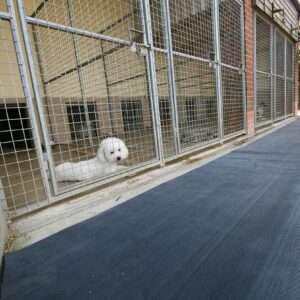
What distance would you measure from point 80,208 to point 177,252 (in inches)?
29.0

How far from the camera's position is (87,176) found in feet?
6.48

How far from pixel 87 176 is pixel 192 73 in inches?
83.2

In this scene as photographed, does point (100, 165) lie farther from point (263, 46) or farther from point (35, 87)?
point (263, 46)

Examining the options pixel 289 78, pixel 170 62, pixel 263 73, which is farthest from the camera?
pixel 289 78

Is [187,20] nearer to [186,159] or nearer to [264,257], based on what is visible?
[186,159]

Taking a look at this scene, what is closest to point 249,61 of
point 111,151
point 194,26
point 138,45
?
point 194,26

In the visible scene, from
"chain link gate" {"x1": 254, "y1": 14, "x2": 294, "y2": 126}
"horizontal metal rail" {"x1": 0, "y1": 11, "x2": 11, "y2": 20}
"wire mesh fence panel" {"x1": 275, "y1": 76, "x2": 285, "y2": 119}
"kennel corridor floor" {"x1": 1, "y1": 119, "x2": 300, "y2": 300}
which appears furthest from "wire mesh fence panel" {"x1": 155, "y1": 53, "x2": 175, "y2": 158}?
"wire mesh fence panel" {"x1": 275, "y1": 76, "x2": 285, "y2": 119}

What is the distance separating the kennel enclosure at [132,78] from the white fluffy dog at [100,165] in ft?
0.35

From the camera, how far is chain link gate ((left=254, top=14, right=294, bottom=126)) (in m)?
4.42

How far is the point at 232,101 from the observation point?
3.50 metres

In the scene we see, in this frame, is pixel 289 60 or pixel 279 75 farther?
pixel 289 60

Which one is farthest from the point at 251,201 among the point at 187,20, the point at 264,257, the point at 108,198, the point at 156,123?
the point at 187,20

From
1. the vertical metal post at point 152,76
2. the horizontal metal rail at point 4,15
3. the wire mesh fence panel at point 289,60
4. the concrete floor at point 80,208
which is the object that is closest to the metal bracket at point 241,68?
the vertical metal post at point 152,76

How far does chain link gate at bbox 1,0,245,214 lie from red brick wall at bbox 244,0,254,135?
158 millimetres
